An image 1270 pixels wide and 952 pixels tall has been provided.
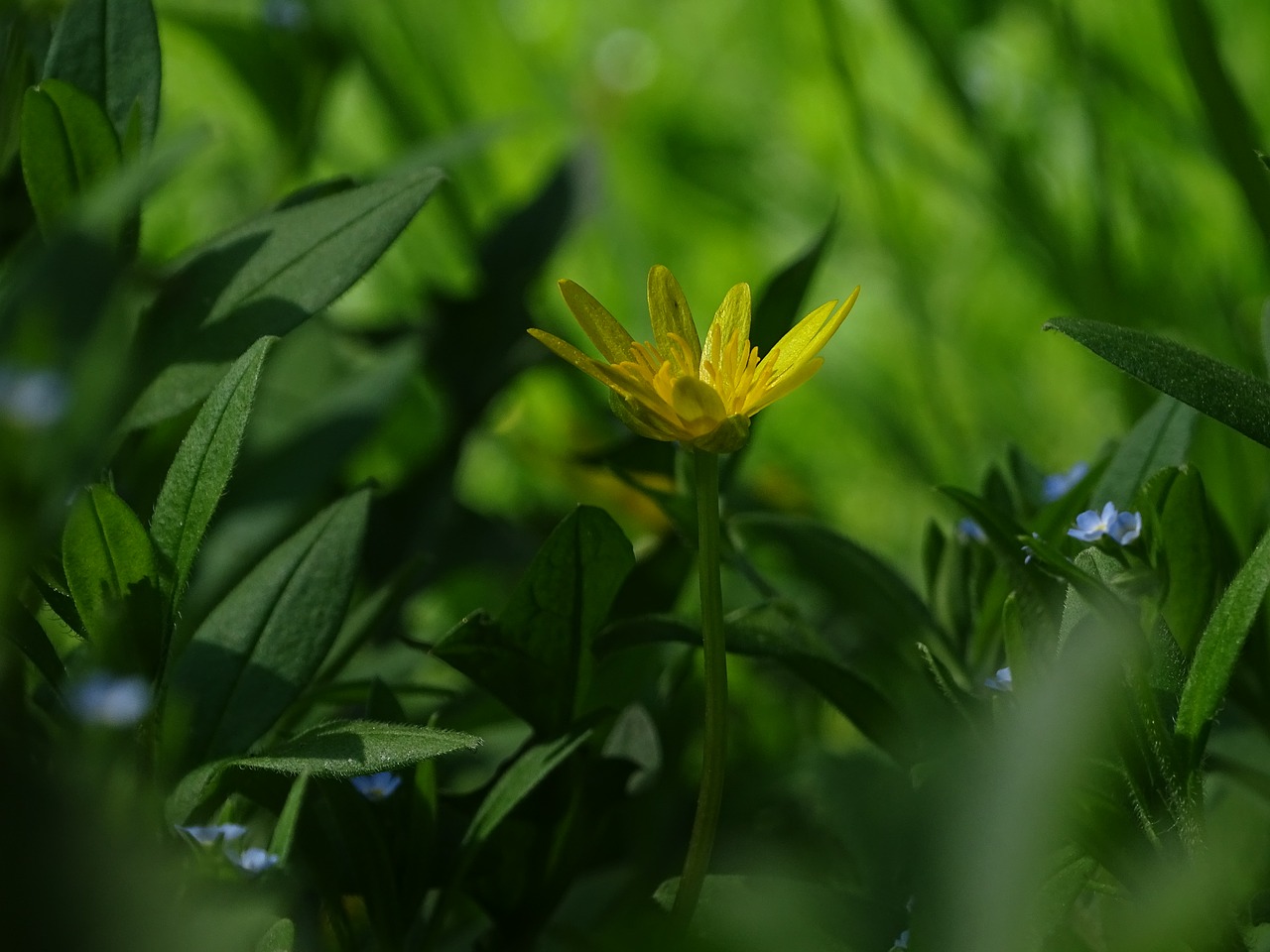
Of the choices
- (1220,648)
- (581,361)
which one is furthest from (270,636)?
(1220,648)

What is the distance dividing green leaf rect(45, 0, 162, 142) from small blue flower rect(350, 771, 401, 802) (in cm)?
34

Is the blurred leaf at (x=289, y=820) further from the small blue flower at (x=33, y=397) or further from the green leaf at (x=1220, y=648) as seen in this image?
the green leaf at (x=1220, y=648)

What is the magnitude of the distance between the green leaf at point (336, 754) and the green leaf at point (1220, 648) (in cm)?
28

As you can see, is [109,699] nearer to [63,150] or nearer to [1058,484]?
[63,150]

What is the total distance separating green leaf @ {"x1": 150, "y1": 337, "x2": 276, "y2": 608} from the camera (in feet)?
1.82

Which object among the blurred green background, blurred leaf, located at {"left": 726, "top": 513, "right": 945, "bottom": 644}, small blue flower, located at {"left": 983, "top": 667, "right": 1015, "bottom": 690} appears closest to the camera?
small blue flower, located at {"left": 983, "top": 667, "right": 1015, "bottom": 690}

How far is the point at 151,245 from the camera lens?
59.6 inches

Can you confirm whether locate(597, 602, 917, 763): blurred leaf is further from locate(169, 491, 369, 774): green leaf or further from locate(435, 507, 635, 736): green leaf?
locate(169, 491, 369, 774): green leaf

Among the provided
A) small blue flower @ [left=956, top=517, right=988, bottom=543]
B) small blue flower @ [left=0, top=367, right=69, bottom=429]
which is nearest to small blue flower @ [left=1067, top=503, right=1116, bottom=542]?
small blue flower @ [left=956, top=517, right=988, bottom=543]

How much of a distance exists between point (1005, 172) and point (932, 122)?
1.01 meters

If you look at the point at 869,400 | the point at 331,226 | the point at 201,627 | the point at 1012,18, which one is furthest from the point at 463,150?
the point at 1012,18

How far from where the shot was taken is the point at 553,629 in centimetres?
67

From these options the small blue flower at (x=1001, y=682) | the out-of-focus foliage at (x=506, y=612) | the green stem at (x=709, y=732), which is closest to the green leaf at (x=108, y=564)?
the out-of-focus foliage at (x=506, y=612)

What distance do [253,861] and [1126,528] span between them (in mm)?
419
